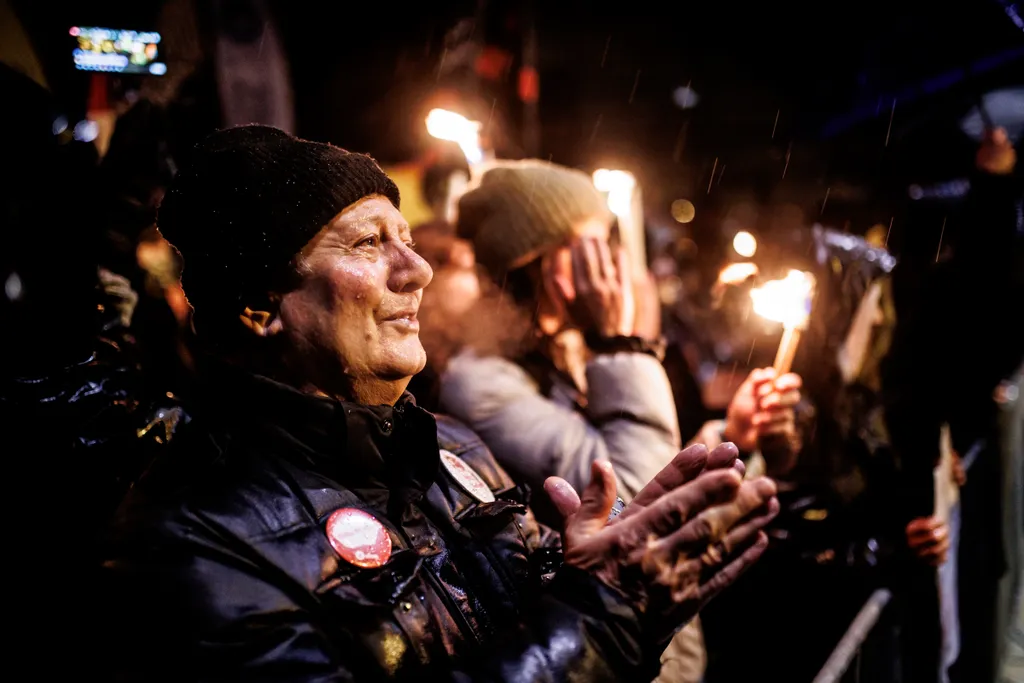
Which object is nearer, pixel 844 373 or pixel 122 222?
pixel 122 222

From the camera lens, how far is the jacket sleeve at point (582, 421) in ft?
8.46

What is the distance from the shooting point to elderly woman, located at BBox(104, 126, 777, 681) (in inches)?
52.5

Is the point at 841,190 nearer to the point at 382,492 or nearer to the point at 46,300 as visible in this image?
the point at 382,492

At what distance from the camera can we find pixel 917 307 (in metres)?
4.13

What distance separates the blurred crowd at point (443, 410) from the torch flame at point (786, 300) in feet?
0.88

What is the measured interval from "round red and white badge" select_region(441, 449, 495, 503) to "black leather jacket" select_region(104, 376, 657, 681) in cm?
8

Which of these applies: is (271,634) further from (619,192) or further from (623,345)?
(619,192)

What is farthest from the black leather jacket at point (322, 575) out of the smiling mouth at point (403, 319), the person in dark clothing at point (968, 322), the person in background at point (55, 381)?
the person in dark clothing at point (968, 322)

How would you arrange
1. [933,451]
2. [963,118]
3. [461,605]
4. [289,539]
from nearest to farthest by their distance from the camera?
[289,539], [461,605], [933,451], [963,118]

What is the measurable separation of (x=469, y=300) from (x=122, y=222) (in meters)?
1.78

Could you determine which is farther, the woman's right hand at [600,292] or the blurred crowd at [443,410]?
the woman's right hand at [600,292]

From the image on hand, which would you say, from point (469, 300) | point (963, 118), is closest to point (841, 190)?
point (963, 118)

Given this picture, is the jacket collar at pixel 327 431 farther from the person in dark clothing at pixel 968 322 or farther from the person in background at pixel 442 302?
the person in dark clothing at pixel 968 322

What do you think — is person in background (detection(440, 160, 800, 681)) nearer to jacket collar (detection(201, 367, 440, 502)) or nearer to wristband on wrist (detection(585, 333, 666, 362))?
wristband on wrist (detection(585, 333, 666, 362))
